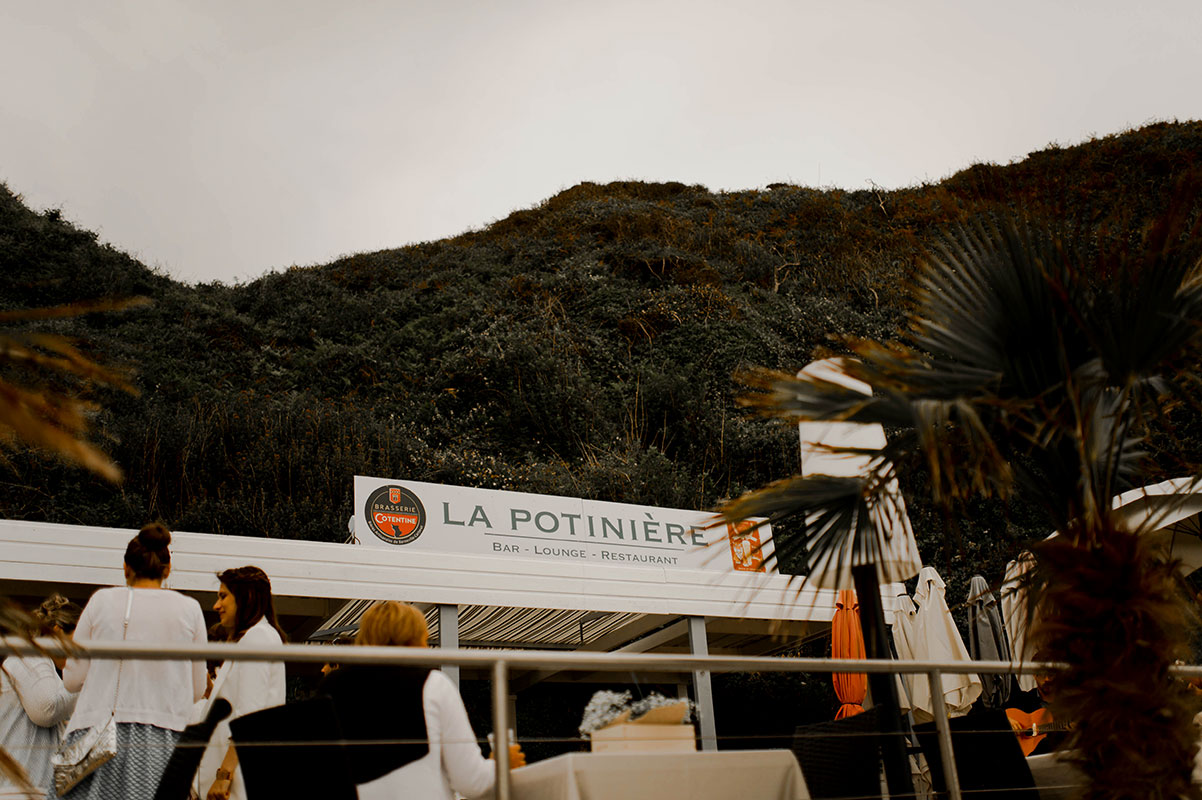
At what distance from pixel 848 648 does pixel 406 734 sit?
15.3 ft

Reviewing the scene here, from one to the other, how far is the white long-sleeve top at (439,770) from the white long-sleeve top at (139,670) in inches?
42.7

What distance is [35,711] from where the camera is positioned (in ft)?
12.2

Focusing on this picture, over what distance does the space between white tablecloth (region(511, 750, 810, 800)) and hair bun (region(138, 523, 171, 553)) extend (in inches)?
71.0

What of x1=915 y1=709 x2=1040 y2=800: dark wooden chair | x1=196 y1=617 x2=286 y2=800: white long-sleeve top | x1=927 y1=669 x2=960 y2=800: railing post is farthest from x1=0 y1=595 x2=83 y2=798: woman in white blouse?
x1=915 y1=709 x2=1040 y2=800: dark wooden chair

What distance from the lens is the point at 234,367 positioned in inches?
744

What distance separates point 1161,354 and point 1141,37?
73.1 ft

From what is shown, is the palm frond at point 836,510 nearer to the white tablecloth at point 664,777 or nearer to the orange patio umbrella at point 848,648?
the white tablecloth at point 664,777

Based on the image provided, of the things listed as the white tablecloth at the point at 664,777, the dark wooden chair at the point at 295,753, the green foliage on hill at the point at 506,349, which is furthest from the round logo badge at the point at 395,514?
the dark wooden chair at the point at 295,753

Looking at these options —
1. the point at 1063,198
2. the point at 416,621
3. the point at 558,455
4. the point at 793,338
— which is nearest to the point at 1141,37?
the point at 793,338

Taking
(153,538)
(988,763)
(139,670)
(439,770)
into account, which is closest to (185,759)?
(439,770)

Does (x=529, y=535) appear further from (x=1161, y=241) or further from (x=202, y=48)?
(x=202, y=48)

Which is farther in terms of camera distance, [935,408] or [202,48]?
[202,48]

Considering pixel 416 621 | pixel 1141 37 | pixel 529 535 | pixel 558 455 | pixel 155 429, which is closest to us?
pixel 416 621

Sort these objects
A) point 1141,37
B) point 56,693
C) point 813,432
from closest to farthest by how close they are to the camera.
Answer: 1. point 56,693
2. point 813,432
3. point 1141,37
